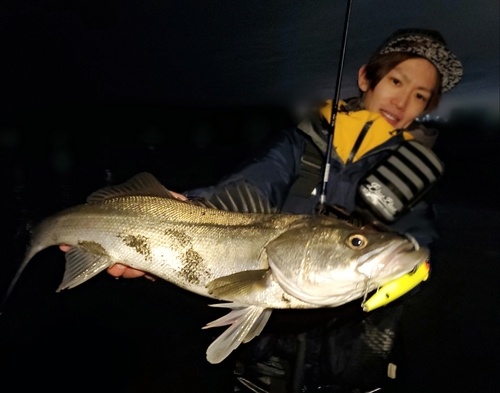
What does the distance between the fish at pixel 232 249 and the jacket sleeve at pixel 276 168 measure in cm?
55

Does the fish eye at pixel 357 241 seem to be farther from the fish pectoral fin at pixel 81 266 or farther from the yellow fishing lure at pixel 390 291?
the fish pectoral fin at pixel 81 266

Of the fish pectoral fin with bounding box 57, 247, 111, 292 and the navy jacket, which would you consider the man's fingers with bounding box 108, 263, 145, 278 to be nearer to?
the fish pectoral fin with bounding box 57, 247, 111, 292

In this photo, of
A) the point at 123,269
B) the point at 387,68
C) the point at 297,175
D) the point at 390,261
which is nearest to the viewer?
the point at 390,261

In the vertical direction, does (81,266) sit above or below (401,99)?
below

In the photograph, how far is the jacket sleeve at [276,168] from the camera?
8.73 ft

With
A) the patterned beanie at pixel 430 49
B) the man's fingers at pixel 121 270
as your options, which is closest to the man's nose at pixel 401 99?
the patterned beanie at pixel 430 49

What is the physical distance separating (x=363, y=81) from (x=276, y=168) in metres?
1.04

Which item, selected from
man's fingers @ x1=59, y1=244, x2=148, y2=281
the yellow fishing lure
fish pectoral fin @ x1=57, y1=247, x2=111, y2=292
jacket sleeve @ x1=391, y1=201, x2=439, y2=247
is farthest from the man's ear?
fish pectoral fin @ x1=57, y1=247, x2=111, y2=292

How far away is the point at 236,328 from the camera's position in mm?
1730

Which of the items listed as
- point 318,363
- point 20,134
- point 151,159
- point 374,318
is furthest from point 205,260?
point 20,134

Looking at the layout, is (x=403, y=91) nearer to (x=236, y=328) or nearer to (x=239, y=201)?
(x=239, y=201)

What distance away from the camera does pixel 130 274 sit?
2307mm

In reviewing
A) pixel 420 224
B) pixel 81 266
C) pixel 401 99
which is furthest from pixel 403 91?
pixel 81 266

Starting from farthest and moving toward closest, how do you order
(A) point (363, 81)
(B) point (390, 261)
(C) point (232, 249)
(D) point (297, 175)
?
(A) point (363, 81), (D) point (297, 175), (C) point (232, 249), (B) point (390, 261)
